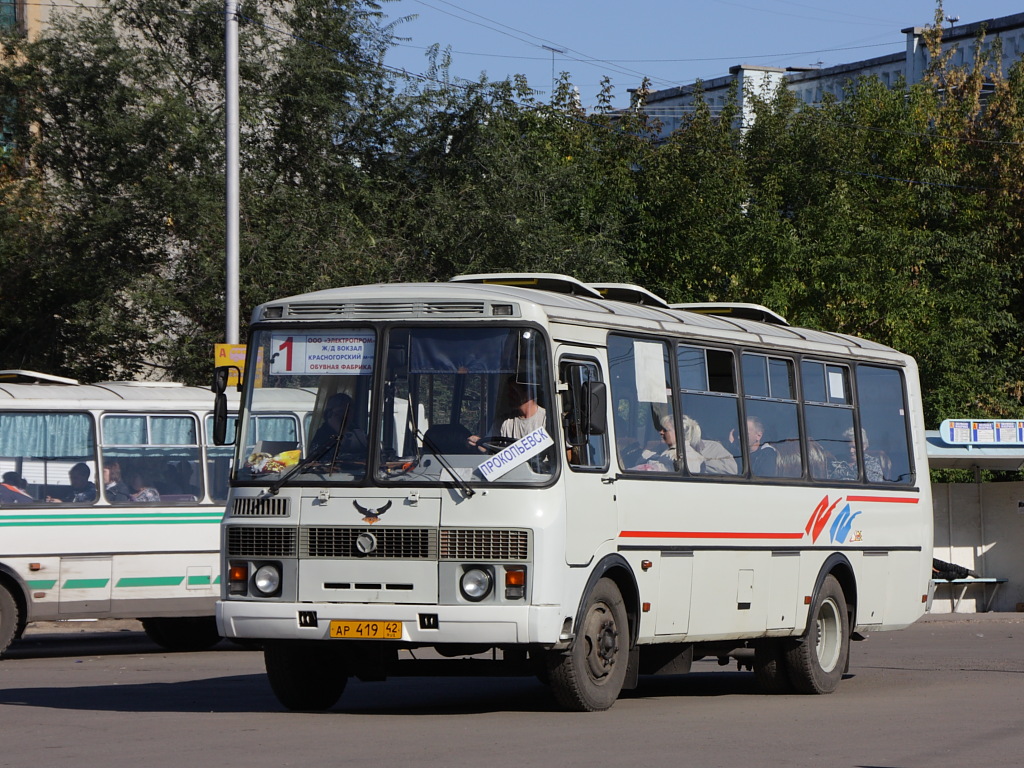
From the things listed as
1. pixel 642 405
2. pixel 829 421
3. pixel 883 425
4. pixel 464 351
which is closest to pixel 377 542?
pixel 464 351

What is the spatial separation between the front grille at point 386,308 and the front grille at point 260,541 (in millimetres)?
1392

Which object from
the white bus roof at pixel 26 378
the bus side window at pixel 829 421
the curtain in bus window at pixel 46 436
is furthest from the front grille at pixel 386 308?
the white bus roof at pixel 26 378

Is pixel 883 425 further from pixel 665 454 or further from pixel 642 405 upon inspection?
pixel 642 405

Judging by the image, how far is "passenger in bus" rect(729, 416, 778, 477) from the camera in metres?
12.5

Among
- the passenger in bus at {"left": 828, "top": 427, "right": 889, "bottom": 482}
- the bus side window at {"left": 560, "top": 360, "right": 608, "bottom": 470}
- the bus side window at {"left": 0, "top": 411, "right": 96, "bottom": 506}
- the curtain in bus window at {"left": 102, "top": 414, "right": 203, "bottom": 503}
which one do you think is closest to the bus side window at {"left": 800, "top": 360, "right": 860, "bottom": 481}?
the passenger in bus at {"left": 828, "top": 427, "right": 889, "bottom": 482}

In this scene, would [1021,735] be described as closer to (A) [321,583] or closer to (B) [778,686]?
(B) [778,686]

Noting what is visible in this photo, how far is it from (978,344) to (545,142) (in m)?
9.42

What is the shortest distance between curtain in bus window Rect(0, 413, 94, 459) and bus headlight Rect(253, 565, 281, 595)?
6.89 meters

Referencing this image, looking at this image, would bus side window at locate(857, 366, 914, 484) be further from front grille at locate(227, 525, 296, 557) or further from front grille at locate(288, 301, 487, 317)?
front grille at locate(227, 525, 296, 557)

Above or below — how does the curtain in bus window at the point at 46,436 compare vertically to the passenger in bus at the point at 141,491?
above

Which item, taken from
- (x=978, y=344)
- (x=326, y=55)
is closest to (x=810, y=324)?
(x=978, y=344)

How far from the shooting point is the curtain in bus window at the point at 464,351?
33.9 feet

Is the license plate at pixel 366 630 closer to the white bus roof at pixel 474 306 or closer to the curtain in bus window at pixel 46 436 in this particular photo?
the white bus roof at pixel 474 306

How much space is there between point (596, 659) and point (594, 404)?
5.37 ft
